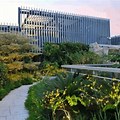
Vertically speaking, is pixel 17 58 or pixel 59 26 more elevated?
pixel 59 26

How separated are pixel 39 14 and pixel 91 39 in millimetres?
11831

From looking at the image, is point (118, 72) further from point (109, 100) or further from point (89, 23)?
point (89, 23)

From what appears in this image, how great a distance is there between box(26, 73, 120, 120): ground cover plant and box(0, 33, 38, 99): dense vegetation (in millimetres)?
9095

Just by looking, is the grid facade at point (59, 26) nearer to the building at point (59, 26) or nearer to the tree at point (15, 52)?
the building at point (59, 26)

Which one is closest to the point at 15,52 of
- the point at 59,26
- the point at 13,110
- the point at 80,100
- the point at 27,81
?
the point at 27,81

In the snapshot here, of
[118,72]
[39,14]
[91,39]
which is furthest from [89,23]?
[118,72]

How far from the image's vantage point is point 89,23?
149 ft

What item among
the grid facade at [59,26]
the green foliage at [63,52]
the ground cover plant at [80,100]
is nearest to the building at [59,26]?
the grid facade at [59,26]

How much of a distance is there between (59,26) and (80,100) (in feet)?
119

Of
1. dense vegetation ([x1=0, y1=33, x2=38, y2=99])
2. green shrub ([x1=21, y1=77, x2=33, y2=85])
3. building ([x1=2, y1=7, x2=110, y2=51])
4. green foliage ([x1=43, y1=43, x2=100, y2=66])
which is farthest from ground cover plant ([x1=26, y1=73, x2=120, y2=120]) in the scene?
building ([x1=2, y1=7, x2=110, y2=51])

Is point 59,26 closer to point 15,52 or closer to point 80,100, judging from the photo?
point 15,52

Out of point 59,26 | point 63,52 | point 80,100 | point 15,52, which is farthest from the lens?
point 59,26

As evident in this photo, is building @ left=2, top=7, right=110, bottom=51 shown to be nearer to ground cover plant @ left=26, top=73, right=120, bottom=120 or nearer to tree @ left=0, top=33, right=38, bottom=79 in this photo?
tree @ left=0, top=33, right=38, bottom=79

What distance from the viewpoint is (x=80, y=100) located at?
432 centimetres
